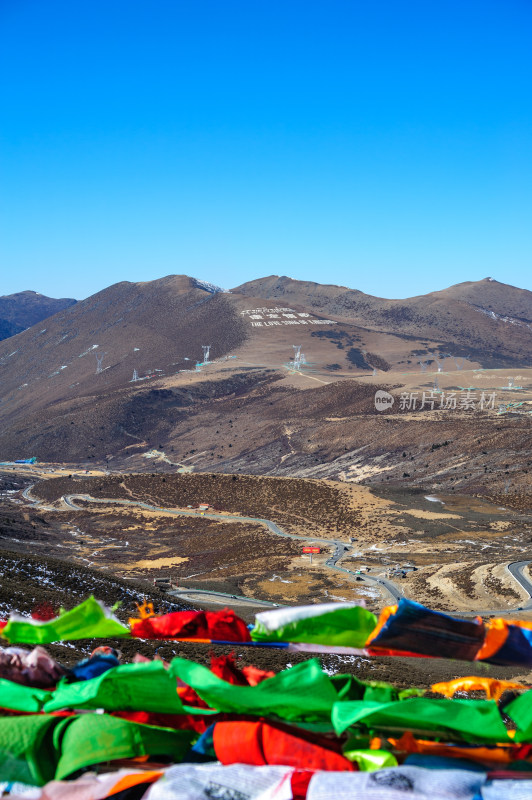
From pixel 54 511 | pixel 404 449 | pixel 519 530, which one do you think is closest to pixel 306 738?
pixel 519 530

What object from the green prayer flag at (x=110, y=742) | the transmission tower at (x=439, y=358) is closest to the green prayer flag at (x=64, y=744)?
the green prayer flag at (x=110, y=742)

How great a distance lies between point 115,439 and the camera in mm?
124625

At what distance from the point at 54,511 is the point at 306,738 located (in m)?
70.7

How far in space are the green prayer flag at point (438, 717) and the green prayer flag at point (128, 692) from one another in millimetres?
652

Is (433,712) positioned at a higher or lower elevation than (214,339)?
lower

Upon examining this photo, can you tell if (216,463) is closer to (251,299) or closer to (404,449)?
(404,449)

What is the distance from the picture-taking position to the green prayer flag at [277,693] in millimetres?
2539

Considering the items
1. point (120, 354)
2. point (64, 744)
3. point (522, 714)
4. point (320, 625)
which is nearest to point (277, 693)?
point (320, 625)

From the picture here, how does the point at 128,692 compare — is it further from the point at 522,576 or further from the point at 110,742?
the point at 522,576

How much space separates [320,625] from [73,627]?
40.9 inches

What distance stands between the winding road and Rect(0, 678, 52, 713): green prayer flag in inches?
558

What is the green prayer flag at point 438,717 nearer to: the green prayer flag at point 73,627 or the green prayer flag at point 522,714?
the green prayer flag at point 522,714

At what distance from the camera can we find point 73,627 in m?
2.93

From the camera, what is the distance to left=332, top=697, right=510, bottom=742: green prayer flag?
A: 2443mm
